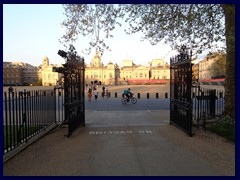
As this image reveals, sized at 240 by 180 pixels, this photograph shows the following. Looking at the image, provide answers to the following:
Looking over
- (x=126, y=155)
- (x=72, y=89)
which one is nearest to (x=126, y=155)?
(x=126, y=155)

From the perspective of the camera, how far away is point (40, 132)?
876 centimetres

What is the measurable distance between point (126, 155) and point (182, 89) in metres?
4.04

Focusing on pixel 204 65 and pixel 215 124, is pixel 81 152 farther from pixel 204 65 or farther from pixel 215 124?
pixel 204 65

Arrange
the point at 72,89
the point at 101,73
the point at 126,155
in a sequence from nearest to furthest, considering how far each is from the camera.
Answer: the point at 126,155
the point at 72,89
the point at 101,73

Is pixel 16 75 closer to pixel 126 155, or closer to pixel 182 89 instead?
pixel 182 89

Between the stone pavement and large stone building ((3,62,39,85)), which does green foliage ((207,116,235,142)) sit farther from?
large stone building ((3,62,39,85))

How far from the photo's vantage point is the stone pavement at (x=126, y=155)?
5.08m

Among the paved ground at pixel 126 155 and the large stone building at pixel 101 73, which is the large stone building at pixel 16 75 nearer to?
the large stone building at pixel 101 73

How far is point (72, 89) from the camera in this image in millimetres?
9094

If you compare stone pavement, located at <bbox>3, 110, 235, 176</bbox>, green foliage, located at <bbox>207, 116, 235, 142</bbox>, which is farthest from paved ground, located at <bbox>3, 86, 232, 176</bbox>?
green foliage, located at <bbox>207, 116, 235, 142</bbox>

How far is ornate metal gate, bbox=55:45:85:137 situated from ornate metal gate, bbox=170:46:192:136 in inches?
139

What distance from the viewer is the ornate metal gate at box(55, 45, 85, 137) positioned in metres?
8.44
